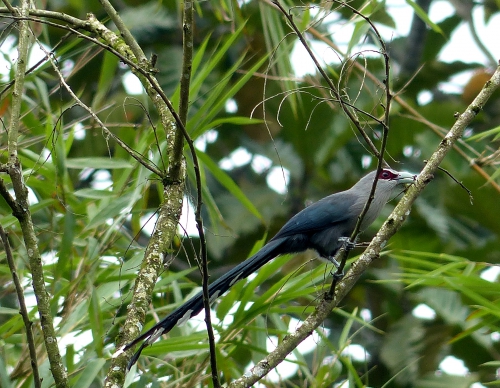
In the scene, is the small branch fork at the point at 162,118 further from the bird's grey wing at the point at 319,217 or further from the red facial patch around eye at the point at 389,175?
the red facial patch around eye at the point at 389,175

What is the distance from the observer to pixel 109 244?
131 inches

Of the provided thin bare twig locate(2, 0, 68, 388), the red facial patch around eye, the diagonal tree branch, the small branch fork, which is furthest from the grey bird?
thin bare twig locate(2, 0, 68, 388)

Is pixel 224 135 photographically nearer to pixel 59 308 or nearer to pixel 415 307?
pixel 415 307

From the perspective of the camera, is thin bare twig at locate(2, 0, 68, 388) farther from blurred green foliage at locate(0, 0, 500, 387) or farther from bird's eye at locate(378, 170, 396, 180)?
bird's eye at locate(378, 170, 396, 180)

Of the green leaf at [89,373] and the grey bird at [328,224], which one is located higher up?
the grey bird at [328,224]

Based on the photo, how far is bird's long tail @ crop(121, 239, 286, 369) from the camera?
235cm

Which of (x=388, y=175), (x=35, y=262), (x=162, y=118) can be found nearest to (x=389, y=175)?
(x=388, y=175)

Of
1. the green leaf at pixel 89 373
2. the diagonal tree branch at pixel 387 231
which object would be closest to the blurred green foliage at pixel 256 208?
the green leaf at pixel 89 373

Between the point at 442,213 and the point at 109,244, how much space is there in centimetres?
382

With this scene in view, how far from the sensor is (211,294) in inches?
122

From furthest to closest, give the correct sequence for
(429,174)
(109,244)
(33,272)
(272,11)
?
(272,11)
(109,244)
(429,174)
(33,272)

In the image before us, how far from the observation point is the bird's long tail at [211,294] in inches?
92.6

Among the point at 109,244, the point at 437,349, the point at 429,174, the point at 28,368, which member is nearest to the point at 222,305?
the point at 109,244

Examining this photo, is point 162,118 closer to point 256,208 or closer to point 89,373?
point 89,373
